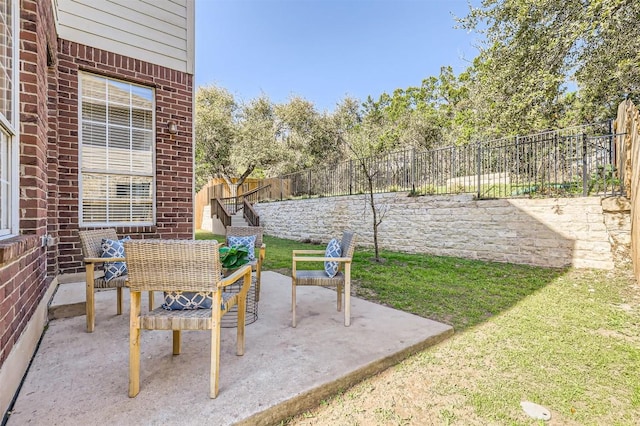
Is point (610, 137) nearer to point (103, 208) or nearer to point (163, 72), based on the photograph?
point (163, 72)

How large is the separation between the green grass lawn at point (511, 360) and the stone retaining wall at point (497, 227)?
2.05 feet

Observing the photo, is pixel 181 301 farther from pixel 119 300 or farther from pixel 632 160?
pixel 632 160

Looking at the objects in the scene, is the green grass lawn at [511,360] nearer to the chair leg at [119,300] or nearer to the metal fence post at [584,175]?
the metal fence post at [584,175]

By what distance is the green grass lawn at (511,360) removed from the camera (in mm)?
1690

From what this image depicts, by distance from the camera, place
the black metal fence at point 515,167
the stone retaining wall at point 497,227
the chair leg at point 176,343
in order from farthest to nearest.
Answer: the black metal fence at point 515,167 < the stone retaining wall at point 497,227 < the chair leg at point 176,343

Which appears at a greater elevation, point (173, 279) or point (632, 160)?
point (632, 160)

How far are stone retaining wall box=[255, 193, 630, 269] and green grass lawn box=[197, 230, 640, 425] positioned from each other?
2.05 ft

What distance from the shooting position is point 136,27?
14.0ft

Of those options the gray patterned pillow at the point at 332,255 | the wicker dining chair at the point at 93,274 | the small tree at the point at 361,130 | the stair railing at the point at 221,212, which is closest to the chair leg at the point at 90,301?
the wicker dining chair at the point at 93,274

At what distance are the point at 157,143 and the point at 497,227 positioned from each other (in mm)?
6070

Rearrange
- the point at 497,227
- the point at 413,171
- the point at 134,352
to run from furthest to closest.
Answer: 1. the point at 413,171
2. the point at 497,227
3. the point at 134,352

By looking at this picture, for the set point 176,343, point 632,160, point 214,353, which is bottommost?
point 176,343

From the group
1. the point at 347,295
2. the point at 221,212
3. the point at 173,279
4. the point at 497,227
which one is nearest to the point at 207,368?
the point at 173,279

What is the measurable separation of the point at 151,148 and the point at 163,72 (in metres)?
1.14
